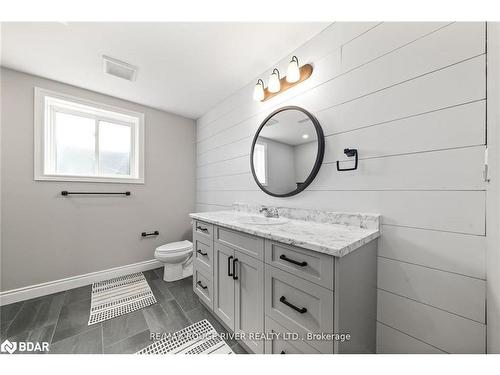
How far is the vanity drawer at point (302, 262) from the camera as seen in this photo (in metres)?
0.80

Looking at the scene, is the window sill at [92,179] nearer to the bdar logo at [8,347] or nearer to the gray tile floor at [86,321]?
the gray tile floor at [86,321]

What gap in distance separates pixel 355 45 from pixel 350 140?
0.62m

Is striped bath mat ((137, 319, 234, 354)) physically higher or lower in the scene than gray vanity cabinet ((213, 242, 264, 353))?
lower

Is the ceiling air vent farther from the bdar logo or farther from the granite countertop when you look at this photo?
the bdar logo

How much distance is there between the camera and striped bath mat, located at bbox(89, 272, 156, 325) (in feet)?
5.38

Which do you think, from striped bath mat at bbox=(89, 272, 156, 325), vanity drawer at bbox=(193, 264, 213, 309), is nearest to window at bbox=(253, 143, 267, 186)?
vanity drawer at bbox=(193, 264, 213, 309)

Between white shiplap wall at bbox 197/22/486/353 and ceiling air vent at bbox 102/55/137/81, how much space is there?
1745 mm

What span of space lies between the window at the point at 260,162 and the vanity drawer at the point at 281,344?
44.1 inches

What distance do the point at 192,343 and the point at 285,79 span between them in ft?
7.32

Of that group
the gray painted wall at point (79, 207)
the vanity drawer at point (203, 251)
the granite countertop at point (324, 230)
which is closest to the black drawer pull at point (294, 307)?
the granite countertop at point (324, 230)

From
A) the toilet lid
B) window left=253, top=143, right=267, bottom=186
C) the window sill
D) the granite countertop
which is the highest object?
window left=253, top=143, right=267, bottom=186

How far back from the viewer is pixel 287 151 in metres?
1.59
